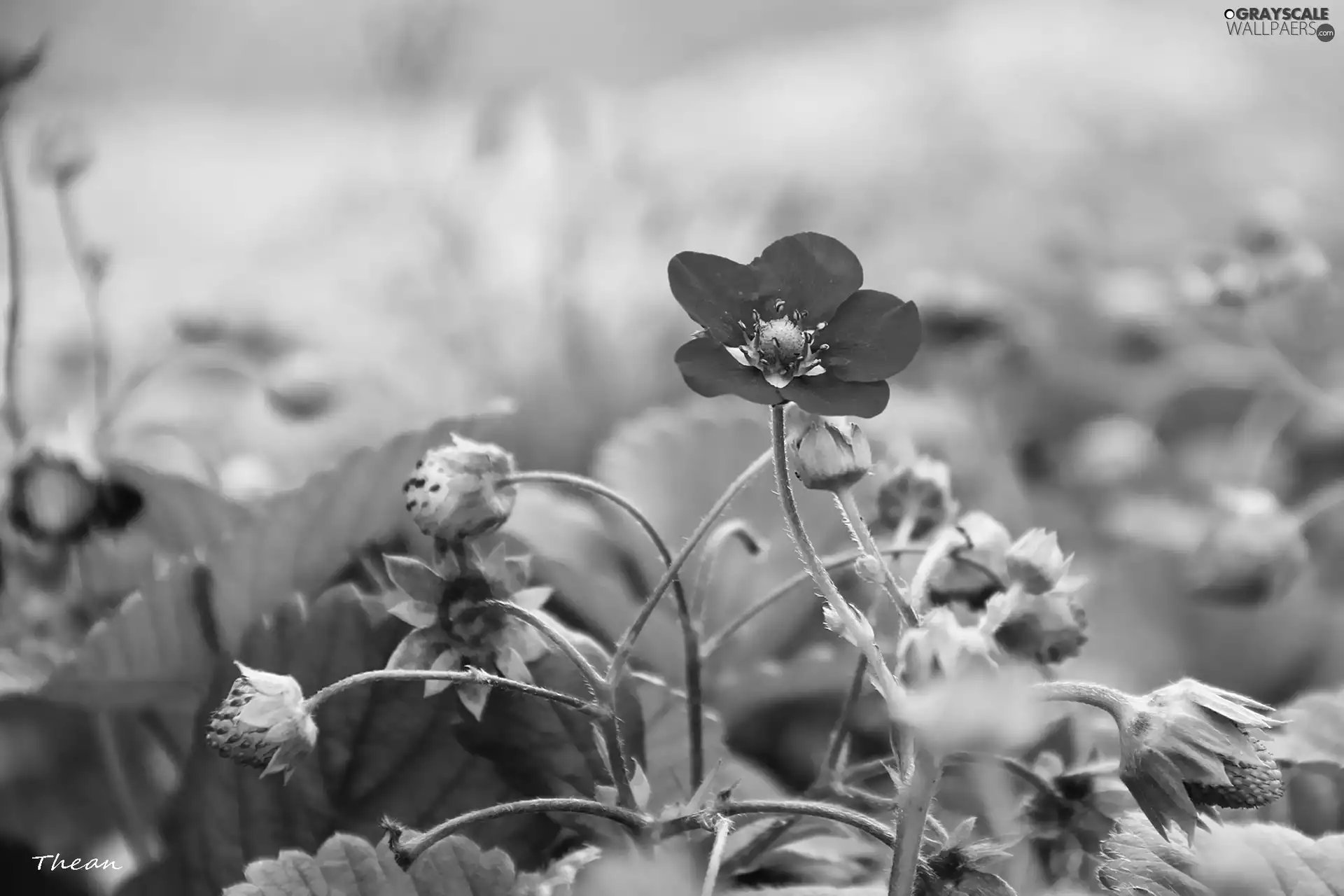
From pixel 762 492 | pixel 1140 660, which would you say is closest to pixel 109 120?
pixel 762 492

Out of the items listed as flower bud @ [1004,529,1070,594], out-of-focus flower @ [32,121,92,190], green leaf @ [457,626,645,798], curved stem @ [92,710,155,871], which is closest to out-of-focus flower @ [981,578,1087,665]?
flower bud @ [1004,529,1070,594]

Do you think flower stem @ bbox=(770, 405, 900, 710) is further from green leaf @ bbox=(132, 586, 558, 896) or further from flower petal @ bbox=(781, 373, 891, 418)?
green leaf @ bbox=(132, 586, 558, 896)

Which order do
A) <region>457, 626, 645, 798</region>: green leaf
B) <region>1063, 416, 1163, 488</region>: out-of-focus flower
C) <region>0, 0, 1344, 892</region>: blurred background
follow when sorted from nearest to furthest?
<region>457, 626, 645, 798</region>: green leaf, <region>0, 0, 1344, 892</region>: blurred background, <region>1063, 416, 1163, 488</region>: out-of-focus flower

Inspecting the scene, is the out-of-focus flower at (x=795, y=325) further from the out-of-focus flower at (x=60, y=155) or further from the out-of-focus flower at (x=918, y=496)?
the out-of-focus flower at (x=60, y=155)

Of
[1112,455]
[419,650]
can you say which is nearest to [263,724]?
[419,650]

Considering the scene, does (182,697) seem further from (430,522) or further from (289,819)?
(430,522)

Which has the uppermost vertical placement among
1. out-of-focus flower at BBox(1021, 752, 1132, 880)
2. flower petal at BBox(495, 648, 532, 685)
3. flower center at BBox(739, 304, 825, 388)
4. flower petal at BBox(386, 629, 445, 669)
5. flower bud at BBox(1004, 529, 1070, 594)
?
flower center at BBox(739, 304, 825, 388)

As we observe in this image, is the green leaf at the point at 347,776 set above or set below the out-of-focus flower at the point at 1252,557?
below

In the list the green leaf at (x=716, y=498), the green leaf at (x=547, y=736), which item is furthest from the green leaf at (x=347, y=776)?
the green leaf at (x=716, y=498)
